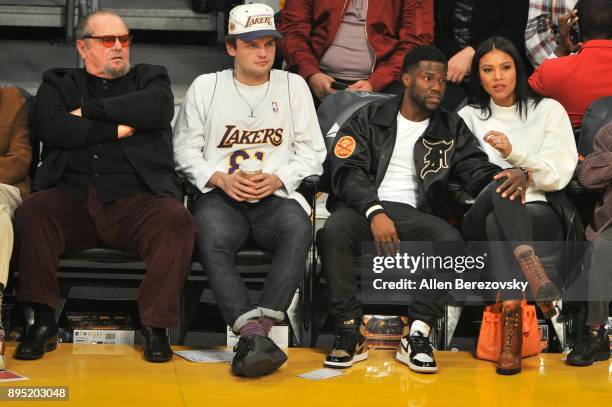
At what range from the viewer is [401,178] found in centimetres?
453

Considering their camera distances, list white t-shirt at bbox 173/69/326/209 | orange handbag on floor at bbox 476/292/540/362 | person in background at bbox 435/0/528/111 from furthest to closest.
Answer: person in background at bbox 435/0/528/111, white t-shirt at bbox 173/69/326/209, orange handbag on floor at bbox 476/292/540/362

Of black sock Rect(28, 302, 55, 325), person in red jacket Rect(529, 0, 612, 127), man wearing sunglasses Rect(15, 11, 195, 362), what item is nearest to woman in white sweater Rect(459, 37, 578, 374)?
person in red jacket Rect(529, 0, 612, 127)

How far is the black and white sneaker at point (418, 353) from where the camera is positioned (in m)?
3.99

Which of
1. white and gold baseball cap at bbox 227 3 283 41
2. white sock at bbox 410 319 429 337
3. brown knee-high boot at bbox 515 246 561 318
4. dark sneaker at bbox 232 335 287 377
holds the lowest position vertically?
dark sneaker at bbox 232 335 287 377

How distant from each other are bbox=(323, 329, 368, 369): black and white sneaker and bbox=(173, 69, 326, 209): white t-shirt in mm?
683

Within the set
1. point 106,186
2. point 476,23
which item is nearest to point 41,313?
point 106,186

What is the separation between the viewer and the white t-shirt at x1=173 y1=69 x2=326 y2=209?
179 inches

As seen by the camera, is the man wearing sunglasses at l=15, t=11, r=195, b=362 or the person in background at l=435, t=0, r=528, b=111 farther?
the person in background at l=435, t=0, r=528, b=111

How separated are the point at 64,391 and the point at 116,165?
1142mm

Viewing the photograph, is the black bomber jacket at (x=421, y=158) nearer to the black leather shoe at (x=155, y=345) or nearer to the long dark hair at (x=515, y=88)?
the long dark hair at (x=515, y=88)

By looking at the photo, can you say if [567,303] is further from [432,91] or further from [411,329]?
[432,91]

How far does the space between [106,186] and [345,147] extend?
3.35 feet

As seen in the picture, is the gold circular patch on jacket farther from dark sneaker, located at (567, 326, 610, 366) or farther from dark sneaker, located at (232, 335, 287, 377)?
dark sneaker, located at (567, 326, 610, 366)

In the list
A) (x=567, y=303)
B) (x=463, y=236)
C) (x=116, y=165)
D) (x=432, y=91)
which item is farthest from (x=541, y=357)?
(x=116, y=165)
